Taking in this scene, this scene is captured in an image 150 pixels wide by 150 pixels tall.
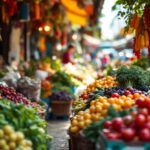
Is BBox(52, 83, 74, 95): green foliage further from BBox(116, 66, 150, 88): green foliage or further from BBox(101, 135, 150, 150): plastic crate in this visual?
BBox(101, 135, 150, 150): plastic crate

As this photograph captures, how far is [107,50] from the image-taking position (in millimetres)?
47719

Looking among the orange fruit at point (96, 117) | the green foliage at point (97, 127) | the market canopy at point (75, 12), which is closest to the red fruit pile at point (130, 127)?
the green foliage at point (97, 127)

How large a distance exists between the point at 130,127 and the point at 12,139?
129cm

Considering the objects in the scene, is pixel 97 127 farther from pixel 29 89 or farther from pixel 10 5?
pixel 10 5

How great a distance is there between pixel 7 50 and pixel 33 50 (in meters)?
7.00

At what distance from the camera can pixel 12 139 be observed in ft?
17.9

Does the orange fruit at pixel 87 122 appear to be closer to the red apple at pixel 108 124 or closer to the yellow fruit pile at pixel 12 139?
the red apple at pixel 108 124

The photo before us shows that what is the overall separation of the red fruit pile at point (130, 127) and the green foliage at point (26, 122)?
888mm

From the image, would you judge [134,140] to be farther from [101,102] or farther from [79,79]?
[79,79]

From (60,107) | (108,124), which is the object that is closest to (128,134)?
(108,124)

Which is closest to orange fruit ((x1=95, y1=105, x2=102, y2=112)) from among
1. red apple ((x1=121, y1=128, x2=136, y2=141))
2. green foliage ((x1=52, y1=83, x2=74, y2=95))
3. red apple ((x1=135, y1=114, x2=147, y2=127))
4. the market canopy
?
red apple ((x1=135, y1=114, x2=147, y2=127))

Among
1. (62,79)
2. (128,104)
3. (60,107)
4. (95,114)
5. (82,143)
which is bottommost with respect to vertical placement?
(60,107)

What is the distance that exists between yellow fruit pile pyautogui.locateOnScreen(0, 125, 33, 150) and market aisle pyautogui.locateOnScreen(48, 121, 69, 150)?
3.93m

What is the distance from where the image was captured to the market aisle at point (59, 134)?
9.69 metres
